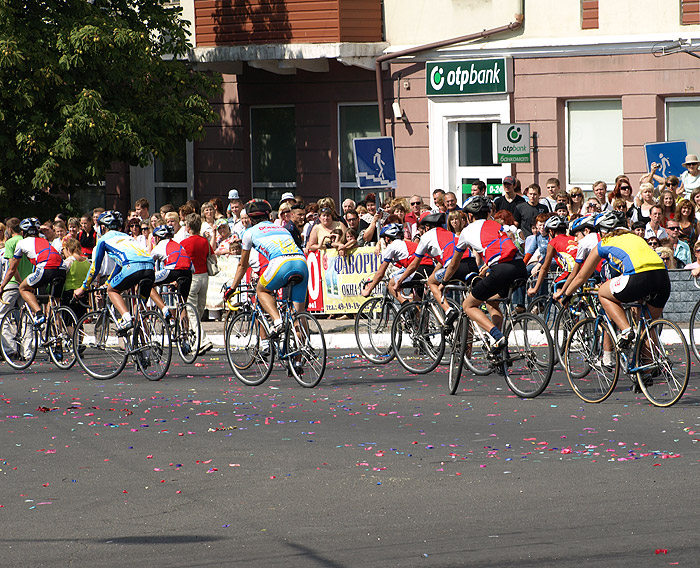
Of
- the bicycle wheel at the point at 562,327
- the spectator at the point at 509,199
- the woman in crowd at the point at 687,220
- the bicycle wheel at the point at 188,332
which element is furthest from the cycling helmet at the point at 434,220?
the spectator at the point at 509,199

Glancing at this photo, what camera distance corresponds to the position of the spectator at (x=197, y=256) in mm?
16500

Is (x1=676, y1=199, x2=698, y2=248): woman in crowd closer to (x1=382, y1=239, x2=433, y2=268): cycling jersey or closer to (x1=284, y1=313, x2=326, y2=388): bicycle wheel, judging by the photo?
(x1=382, y1=239, x2=433, y2=268): cycling jersey

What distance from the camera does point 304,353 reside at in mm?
13289

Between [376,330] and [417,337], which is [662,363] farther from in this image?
[376,330]

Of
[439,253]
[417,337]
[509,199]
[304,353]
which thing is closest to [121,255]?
[304,353]

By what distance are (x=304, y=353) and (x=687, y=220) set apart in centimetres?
635

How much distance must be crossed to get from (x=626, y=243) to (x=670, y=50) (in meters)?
11.8

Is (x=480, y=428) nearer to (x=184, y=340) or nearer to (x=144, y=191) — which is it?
(x=184, y=340)

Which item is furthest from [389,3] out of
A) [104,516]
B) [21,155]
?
[104,516]

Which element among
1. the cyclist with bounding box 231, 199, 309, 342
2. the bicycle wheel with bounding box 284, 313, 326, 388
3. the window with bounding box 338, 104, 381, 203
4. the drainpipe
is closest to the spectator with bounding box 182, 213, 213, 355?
the cyclist with bounding box 231, 199, 309, 342

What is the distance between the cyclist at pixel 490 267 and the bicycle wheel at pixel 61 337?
4.95m

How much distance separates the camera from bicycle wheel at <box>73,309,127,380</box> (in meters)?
14.5

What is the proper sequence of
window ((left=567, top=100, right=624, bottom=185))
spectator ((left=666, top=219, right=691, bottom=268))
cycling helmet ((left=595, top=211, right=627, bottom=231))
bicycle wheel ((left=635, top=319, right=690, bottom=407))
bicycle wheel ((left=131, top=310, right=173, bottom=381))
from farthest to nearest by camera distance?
window ((left=567, top=100, right=624, bottom=185)) < spectator ((left=666, top=219, right=691, bottom=268)) < bicycle wheel ((left=131, top=310, right=173, bottom=381)) < cycling helmet ((left=595, top=211, right=627, bottom=231)) < bicycle wheel ((left=635, top=319, right=690, bottom=407))

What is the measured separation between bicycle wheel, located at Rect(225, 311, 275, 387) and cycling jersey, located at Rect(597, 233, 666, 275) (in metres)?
3.54
